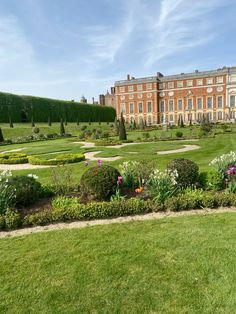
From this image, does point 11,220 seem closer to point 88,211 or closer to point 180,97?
point 88,211

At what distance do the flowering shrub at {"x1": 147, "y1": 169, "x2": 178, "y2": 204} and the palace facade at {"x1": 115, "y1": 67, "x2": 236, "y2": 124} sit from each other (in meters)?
46.4

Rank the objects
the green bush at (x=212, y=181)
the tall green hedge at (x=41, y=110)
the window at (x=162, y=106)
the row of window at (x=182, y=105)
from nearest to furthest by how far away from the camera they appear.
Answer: the green bush at (x=212, y=181)
the tall green hedge at (x=41, y=110)
the row of window at (x=182, y=105)
the window at (x=162, y=106)

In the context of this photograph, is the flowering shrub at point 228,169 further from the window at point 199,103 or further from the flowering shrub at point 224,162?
the window at point 199,103

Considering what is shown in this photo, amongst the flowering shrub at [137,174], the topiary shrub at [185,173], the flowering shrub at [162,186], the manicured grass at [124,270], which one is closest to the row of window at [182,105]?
the topiary shrub at [185,173]

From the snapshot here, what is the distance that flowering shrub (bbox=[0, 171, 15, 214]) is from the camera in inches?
196

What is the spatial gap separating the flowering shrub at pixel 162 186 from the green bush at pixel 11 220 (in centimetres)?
249

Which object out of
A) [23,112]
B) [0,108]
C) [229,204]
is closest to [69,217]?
[229,204]

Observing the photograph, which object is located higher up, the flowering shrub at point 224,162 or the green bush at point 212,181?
the flowering shrub at point 224,162

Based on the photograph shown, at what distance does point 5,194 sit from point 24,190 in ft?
1.23

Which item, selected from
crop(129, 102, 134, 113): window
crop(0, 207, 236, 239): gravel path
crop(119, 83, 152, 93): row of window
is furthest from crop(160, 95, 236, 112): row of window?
crop(0, 207, 236, 239): gravel path

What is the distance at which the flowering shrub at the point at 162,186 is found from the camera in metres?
5.35

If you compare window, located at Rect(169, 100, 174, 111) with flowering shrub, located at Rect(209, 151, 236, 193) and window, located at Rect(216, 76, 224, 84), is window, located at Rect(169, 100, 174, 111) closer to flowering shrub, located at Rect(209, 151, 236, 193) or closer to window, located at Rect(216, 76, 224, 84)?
window, located at Rect(216, 76, 224, 84)

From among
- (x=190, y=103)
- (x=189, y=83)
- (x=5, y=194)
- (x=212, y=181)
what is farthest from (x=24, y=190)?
(x=189, y=83)

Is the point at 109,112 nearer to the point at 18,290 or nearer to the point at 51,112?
the point at 51,112
